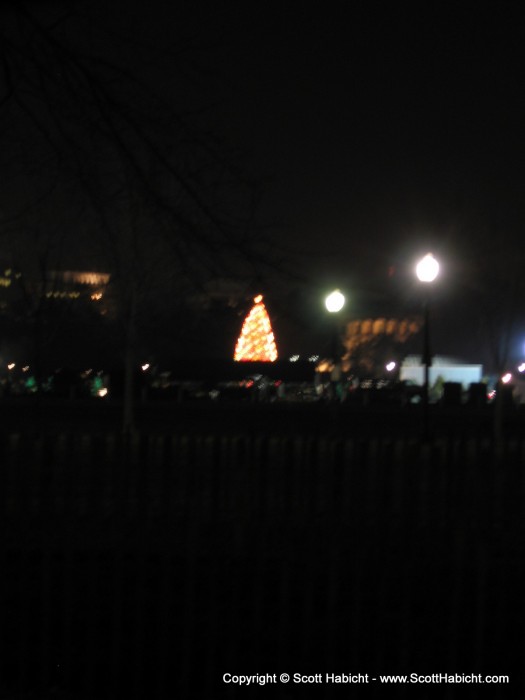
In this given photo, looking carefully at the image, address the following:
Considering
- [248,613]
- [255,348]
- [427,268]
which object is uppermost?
[427,268]

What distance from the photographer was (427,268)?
17.9 m

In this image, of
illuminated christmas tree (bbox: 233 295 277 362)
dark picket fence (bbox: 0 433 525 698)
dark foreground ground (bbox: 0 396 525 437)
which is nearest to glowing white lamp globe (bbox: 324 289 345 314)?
dark picket fence (bbox: 0 433 525 698)

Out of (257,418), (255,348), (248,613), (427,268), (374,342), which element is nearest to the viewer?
(248,613)

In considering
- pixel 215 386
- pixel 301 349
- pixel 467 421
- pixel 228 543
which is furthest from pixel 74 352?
pixel 228 543

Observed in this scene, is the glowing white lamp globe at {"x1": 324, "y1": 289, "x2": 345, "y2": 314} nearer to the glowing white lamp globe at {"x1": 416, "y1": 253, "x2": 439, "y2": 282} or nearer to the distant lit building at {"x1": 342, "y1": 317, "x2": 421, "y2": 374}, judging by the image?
the glowing white lamp globe at {"x1": 416, "y1": 253, "x2": 439, "y2": 282}

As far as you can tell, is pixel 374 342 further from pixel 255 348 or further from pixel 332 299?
pixel 332 299

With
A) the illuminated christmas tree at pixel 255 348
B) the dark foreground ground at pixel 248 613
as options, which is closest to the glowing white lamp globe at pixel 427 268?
the dark foreground ground at pixel 248 613

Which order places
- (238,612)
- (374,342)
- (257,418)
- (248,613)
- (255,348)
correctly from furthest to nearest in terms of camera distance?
(374,342) < (255,348) < (257,418) < (248,613) < (238,612)

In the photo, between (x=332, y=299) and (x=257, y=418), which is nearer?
(x=332, y=299)

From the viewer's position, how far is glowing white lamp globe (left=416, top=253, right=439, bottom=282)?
17.9m

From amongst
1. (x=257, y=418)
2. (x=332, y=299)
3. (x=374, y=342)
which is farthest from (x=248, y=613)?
(x=374, y=342)

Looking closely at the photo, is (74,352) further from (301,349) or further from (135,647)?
(135,647)

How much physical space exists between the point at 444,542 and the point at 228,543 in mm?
1812

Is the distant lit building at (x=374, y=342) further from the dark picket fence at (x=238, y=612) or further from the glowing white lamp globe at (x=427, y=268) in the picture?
the dark picket fence at (x=238, y=612)
